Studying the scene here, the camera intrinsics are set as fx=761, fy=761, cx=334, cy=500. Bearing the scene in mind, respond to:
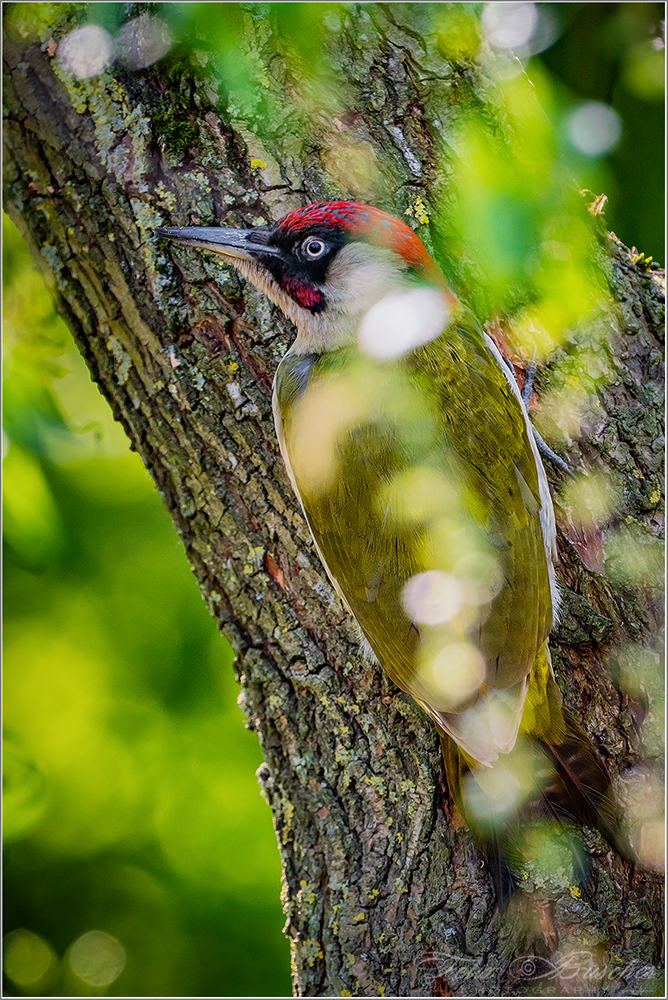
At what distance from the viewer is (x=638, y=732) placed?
53.1 inches

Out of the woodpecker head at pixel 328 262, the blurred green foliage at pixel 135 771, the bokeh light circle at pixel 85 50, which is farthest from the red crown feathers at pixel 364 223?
the blurred green foliage at pixel 135 771

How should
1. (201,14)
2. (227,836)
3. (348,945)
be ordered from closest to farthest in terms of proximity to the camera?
1. (201,14)
2. (348,945)
3. (227,836)

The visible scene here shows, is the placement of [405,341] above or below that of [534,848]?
above

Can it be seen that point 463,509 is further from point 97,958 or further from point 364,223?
point 97,958

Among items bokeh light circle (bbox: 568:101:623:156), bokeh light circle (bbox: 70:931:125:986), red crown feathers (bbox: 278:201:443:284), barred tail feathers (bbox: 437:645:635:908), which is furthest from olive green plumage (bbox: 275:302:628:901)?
bokeh light circle (bbox: 70:931:125:986)

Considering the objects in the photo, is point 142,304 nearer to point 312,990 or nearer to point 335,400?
point 335,400

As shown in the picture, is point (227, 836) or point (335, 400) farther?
point (227, 836)

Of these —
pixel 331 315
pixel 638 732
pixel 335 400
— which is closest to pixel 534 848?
pixel 638 732

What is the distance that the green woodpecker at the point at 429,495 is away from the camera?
1.27 metres

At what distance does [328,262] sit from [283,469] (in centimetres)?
37

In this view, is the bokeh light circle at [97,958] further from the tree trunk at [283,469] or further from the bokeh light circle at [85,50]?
the bokeh light circle at [85,50]

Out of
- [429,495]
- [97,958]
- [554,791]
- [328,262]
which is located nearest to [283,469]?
[429,495]

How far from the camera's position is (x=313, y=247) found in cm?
132

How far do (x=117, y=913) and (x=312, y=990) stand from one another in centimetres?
→ 134
